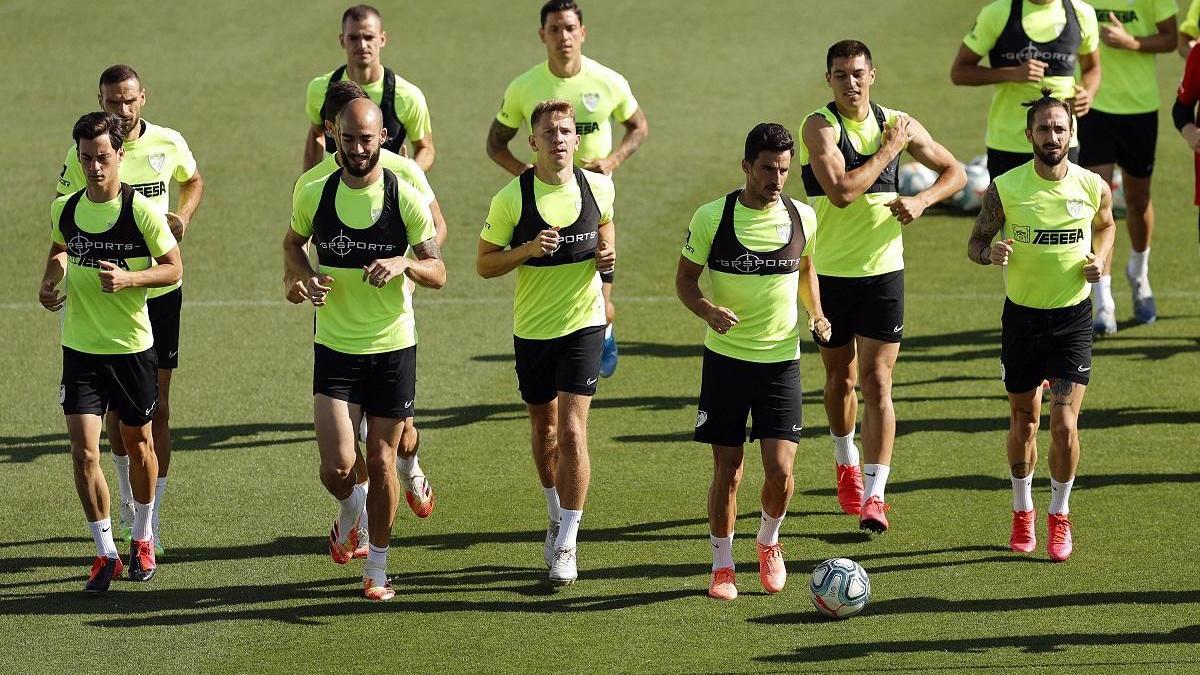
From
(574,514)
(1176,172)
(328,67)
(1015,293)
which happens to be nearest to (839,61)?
(1015,293)

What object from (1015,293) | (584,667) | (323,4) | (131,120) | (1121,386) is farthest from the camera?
(323,4)

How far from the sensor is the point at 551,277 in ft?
30.4

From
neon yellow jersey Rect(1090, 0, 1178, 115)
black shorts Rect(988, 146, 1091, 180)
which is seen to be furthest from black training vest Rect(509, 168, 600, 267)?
neon yellow jersey Rect(1090, 0, 1178, 115)

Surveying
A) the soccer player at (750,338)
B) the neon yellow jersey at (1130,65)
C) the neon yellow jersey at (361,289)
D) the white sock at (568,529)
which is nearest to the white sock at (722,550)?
the soccer player at (750,338)

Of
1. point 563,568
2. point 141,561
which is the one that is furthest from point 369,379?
point 141,561

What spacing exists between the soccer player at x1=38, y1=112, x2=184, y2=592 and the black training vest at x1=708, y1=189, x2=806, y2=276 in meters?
2.79

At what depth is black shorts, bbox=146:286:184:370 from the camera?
32.8 ft

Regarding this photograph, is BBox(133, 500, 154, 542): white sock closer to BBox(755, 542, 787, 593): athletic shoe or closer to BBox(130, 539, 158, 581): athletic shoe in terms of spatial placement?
BBox(130, 539, 158, 581): athletic shoe

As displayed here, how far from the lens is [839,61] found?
31.6ft

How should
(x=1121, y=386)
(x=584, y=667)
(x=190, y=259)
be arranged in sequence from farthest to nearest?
(x=190, y=259), (x=1121, y=386), (x=584, y=667)

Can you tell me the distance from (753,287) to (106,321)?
332 centimetres

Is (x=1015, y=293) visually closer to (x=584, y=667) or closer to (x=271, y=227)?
(x=584, y=667)

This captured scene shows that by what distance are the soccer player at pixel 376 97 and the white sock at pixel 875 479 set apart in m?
Answer: 3.53

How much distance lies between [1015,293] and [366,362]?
Answer: 11.2 ft
